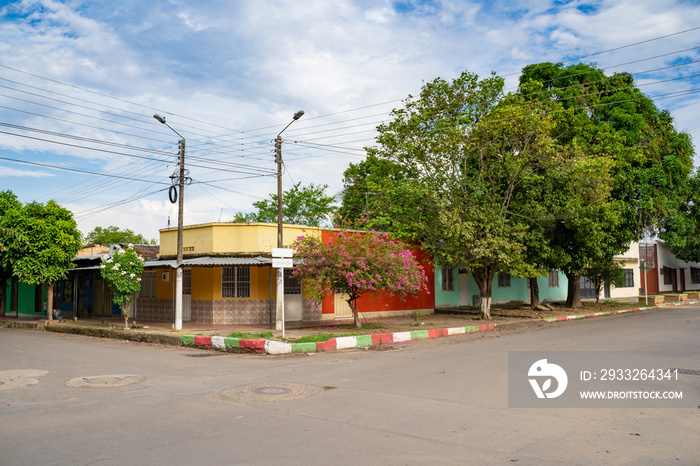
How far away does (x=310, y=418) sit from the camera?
21.8 ft

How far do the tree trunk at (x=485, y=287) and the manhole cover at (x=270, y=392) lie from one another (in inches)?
624

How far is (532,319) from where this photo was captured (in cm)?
2339

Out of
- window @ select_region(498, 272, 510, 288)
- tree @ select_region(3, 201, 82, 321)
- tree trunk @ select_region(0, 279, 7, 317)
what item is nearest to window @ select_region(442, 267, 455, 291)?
window @ select_region(498, 272, 510, 288)

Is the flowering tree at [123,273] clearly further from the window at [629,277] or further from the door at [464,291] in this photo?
the window at [629,277]

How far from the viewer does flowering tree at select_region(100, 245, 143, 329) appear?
62.6 feet

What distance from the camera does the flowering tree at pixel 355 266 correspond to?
56.4 ft

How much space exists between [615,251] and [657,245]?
85.0ft

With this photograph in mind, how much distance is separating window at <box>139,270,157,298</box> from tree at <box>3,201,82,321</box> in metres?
3.30

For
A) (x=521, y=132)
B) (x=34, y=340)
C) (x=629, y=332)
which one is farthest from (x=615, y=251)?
(x=34, y=340)

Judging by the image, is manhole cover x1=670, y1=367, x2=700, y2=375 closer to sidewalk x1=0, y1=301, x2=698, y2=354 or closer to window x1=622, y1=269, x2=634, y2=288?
sidewalk x1=0, y1=301, x2=698, y2=354

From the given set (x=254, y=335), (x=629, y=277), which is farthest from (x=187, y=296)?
(x=629, y=277)

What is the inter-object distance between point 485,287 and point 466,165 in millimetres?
5615

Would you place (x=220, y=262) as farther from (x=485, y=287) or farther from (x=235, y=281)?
(x=485, y=287)

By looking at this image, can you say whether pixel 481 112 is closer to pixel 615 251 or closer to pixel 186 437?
pixel 615 251
